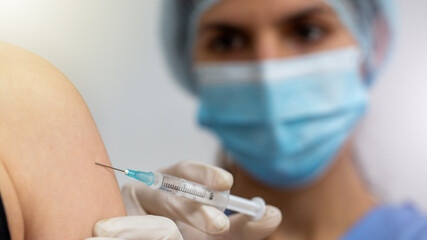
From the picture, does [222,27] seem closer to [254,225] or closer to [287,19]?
[287,19]

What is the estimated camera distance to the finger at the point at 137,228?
2.13ft

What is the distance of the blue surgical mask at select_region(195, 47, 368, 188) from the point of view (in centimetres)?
159

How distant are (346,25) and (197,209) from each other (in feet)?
3.82

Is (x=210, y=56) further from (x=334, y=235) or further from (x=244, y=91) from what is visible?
(x=334, y=235)

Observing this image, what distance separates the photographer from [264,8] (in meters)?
1.60

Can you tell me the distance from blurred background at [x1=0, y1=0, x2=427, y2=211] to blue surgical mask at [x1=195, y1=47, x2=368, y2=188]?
0.85ft

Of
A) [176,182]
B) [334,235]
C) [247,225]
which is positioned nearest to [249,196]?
[334,235]

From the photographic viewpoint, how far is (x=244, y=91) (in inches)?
64.8

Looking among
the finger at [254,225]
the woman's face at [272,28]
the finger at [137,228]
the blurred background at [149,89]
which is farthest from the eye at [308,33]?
the finger at [137,228]

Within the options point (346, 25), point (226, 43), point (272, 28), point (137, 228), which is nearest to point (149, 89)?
point (226, 43)

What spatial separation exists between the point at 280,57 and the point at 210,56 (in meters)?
0.31

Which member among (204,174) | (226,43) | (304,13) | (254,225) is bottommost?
(254,225)

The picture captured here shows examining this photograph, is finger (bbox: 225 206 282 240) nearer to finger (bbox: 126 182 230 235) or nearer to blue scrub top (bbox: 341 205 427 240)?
finger (bbox: 126 182 230 235)

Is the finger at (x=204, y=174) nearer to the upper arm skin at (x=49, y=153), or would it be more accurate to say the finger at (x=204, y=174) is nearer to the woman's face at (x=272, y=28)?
the upper arm skin at (x=49, y=153)
